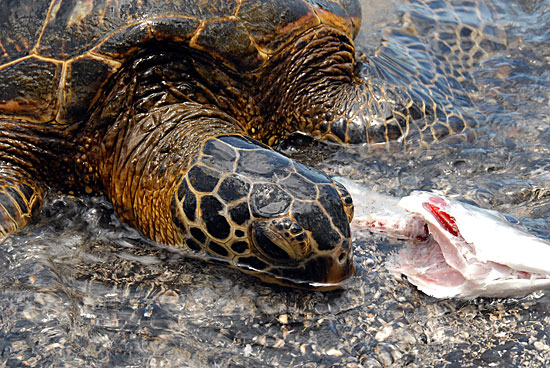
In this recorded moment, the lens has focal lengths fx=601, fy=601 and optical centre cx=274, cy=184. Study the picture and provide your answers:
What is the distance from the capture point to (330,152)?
4121 mm

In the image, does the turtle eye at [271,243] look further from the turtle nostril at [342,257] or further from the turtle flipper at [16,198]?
the turtle flipper at [16,198]

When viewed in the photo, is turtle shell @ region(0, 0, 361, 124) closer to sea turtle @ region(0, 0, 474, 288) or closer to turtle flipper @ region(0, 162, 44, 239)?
sea turtle @ region(0, 0, 474, 288)

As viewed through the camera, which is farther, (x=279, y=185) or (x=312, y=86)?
(x=312, y=86)

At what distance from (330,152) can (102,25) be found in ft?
5.50

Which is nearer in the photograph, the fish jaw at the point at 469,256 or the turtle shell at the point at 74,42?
the fish jaw at the point at 469,256

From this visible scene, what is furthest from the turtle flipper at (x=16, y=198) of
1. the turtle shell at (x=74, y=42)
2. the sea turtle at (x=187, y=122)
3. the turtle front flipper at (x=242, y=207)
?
the turtle front flipper at (x=242, y=207)

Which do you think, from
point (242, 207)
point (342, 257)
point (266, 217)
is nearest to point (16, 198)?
point (242, 207)

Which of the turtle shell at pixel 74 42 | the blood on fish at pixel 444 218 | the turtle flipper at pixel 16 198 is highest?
the turtle shell at pixel 74 42

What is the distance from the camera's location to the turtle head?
2811mm

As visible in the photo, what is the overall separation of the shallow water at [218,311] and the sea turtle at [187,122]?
0.13 metres

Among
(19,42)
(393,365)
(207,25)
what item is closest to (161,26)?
(207,25)

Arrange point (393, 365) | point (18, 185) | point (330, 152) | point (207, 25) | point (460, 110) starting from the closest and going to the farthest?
point (393, 365)
point (18, 185)
point (207, 25)
point (330, 152)
point (460, 110)

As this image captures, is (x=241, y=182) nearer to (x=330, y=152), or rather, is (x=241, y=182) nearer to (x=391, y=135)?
(x=330, y=152)

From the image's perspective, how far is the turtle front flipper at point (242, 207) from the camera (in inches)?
111
